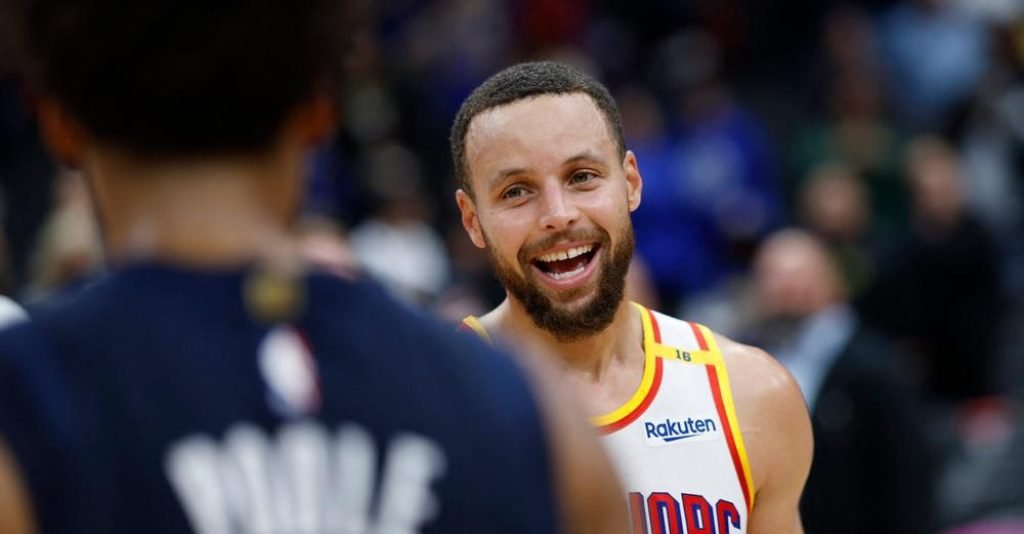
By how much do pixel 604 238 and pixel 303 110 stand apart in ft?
7.53

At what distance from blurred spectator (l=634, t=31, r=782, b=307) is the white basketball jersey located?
808 centimetres

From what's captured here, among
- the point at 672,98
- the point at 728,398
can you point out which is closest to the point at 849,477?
the point at 728,398

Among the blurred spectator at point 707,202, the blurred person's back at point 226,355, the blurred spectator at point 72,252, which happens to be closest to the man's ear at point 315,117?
the blurred person's back at point 226,355

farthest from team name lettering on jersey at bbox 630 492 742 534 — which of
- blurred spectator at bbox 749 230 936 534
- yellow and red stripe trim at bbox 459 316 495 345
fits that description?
blurred spectator at bbox 749 230 936 534

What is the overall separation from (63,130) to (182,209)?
0.20 metres

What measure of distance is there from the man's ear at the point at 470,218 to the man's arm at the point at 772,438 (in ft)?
2.55

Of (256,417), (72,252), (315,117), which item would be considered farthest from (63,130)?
(72,252)

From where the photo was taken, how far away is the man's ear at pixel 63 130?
2090 mm

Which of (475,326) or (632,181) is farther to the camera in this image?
(632,181)

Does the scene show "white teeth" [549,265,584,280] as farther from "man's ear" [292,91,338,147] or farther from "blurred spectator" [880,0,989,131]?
"blurred spectator" [880,0,989,131]

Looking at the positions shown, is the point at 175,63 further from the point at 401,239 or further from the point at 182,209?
the point at 401,239

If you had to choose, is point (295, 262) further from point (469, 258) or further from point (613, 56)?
point (613, 56)

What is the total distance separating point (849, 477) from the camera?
339 inches

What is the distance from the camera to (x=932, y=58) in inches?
544
